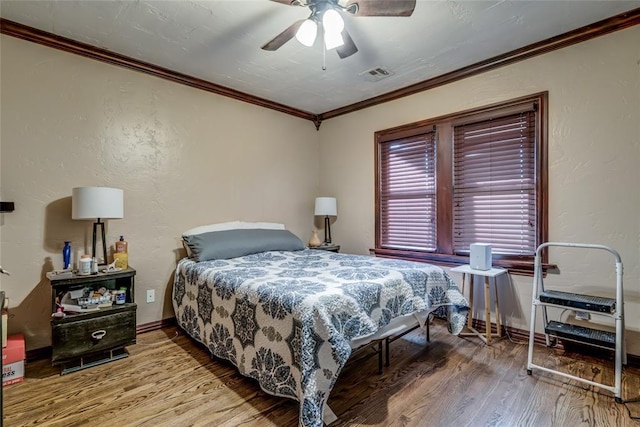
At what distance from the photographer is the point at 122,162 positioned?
2941 mm

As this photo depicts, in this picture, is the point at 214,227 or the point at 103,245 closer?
the point at 103,245

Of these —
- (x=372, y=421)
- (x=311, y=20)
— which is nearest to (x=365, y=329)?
(x=372, y=421)

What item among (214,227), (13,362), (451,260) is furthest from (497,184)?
(13,362)

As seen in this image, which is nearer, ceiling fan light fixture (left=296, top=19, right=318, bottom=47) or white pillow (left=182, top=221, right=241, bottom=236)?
ceiling fan light fixture (left=296, top=19, right=318, bottom=47)

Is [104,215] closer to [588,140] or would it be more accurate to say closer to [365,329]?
[365,329]

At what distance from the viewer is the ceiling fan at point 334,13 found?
74.7 inches

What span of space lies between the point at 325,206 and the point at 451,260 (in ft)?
5.42

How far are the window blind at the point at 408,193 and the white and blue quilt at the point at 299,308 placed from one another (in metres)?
1.02

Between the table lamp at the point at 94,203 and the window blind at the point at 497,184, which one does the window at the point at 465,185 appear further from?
the table lamp at the point at 94,203

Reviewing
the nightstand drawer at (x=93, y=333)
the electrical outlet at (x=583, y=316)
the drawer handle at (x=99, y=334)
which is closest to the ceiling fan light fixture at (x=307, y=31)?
the nightstand drawer at (x=93, y=333)

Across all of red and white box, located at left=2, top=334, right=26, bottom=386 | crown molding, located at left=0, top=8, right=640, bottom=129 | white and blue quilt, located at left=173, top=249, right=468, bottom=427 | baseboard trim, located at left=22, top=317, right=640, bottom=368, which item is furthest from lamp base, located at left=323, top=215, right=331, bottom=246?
red and white box, located at left=2, top=334, right=26, bottom=386

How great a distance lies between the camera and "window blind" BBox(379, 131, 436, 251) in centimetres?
354

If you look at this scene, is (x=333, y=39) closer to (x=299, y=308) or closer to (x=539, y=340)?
(x=299, y=308)

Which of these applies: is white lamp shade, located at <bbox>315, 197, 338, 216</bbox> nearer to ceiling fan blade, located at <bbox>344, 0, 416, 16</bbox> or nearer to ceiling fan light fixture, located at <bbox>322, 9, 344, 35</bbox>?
ceiling fan light fixture, located at <bbox>322, 9, 344, 35</bbox>
